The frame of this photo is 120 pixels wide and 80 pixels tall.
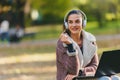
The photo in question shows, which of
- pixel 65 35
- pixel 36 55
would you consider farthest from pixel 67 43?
pixel 36 55

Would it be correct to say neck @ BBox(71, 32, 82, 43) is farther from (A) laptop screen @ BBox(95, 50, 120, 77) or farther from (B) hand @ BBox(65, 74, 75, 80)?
(A) laptop screen @ BBox(95, 50, 120, 77)

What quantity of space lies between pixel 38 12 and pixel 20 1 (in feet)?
18.5

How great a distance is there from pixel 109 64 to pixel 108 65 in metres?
0.02

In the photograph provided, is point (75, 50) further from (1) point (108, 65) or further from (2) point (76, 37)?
(1) point (108, 65)

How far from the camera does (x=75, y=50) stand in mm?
6848

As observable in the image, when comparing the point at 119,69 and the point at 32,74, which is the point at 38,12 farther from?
the point at 119,69

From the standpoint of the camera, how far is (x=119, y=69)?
6.72m

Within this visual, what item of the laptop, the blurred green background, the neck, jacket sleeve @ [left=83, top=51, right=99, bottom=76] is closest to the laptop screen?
the laptop

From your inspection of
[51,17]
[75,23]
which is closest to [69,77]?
[75,23]

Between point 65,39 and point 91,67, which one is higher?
point 65,39

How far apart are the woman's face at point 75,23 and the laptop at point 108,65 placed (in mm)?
649

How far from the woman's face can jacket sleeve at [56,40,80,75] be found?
240 mm

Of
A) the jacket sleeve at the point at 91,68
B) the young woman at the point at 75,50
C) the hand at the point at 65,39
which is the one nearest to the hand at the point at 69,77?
the young woman at the point at 75,50

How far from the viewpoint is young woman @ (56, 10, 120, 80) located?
6.85m
